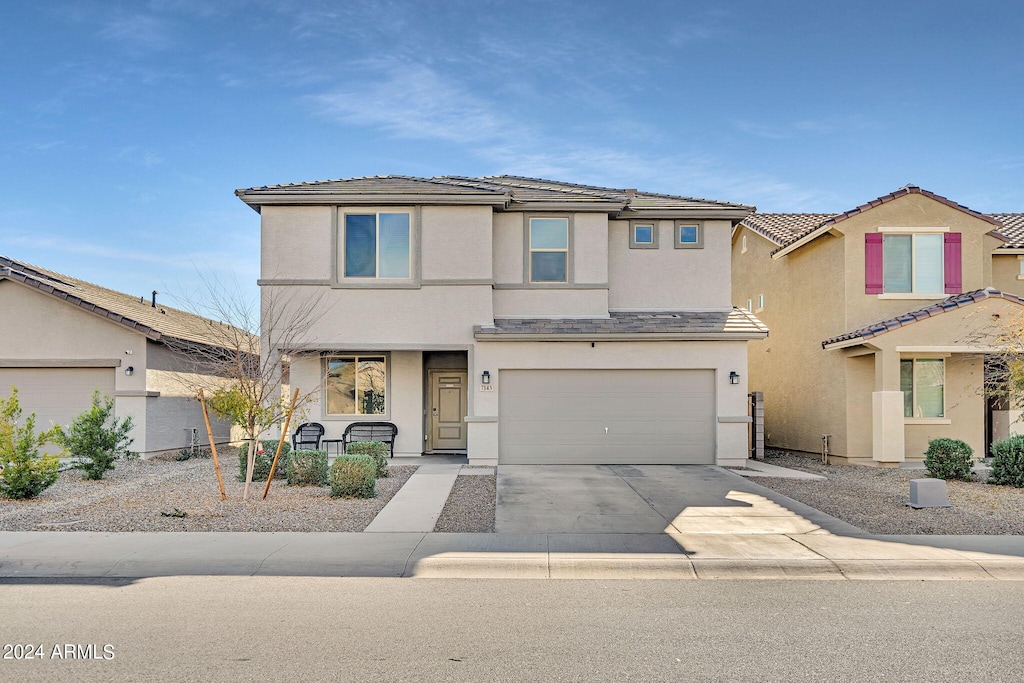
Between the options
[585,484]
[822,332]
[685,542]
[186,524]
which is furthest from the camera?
[822,332]

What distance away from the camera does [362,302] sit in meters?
16.7

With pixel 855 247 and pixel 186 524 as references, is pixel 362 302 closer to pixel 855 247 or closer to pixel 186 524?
pixel 186 524

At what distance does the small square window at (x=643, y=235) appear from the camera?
1848 cm

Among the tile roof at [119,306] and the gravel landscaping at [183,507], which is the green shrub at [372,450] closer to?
the gravel landscaping at [183,507]

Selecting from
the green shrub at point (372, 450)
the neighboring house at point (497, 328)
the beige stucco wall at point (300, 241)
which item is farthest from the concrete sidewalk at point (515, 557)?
the beige stucco wall at point (300, 241)

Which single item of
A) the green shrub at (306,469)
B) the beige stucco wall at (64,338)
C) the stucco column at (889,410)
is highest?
the beige stucco wall at (64,338)

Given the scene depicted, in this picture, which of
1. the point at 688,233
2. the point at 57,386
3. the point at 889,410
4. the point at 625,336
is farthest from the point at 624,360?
the point at 57,386

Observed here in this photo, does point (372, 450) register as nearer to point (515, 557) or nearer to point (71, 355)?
point (515, 557)

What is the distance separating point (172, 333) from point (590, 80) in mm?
12943

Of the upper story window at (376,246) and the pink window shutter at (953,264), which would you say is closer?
the upper story window at (376,246)

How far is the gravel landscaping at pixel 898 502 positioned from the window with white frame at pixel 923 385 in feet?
7.01

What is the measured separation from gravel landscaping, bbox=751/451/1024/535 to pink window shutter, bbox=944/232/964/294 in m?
5.04

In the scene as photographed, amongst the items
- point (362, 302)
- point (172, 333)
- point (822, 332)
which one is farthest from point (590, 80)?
point (172, 333)

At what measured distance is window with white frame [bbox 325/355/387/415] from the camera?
57.5 ft
